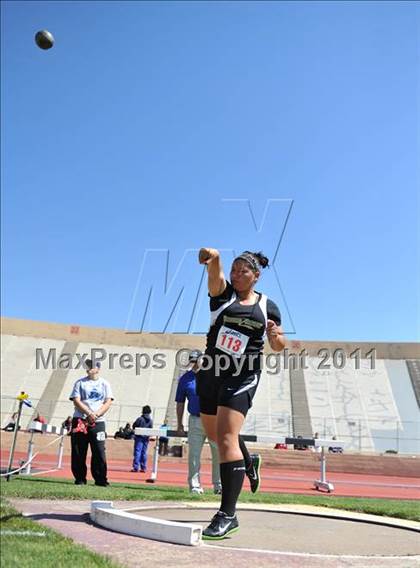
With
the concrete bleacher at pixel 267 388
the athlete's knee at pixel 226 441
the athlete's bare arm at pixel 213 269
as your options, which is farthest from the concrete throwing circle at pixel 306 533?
the concrete bleacher at pixel 267 388

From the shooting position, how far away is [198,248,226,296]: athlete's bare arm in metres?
3.61

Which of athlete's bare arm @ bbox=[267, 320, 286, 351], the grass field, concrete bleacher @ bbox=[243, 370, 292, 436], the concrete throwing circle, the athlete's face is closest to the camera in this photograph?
the grass field

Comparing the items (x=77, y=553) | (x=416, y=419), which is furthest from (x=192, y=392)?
(x=416, y=419)

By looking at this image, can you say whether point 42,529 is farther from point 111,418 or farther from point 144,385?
point 144,385

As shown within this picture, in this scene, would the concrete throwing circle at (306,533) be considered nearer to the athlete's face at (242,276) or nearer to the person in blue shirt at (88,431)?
the athlete's face at (242,276)

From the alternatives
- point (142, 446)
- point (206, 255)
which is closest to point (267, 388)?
point (142, 446)

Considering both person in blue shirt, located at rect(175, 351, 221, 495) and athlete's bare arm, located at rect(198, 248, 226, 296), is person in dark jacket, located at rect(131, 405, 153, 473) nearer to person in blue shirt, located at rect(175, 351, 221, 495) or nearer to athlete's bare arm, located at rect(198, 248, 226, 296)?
person in blue shirt, located at rect(175, 351, 221, 495)

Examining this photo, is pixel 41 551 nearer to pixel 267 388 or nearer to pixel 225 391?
pixel 225 391

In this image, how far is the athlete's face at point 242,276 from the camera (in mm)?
3926

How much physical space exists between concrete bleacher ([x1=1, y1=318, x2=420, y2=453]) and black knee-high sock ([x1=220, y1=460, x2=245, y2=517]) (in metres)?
23.2

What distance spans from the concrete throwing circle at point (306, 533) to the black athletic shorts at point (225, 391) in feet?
2.89

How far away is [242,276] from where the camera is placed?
3922 mm

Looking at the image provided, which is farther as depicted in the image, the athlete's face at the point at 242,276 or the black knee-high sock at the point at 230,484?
the athlete's face at the point at 242,276

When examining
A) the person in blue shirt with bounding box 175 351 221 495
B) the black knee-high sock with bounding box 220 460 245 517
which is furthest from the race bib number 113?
the person in blue shirt with bounding box 175 351 221 495
